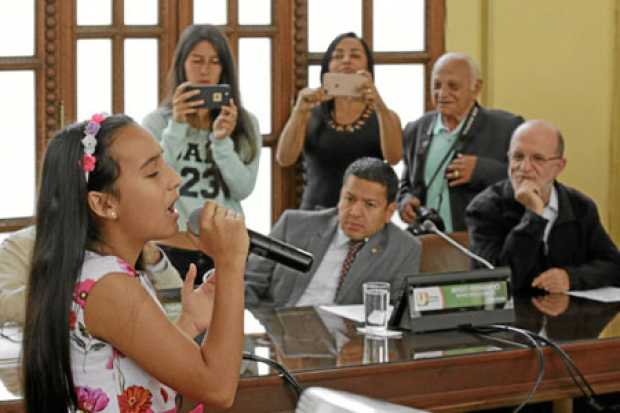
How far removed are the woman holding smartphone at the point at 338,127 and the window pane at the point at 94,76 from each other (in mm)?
777

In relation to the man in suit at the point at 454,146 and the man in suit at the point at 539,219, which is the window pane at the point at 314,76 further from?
the man in suit at the point at 539,219

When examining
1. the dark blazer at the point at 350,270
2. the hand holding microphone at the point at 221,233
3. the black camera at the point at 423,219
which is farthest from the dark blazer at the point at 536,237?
the hand holding microphone at the point at 221,233

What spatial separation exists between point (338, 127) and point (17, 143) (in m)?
1.31

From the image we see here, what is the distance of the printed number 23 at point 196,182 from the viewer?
4.84 metres

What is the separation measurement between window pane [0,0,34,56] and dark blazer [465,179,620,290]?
78.7 inches

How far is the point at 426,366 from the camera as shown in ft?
10.5

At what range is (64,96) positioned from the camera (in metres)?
5.31

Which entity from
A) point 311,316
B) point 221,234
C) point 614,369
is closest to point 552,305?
point 614,369

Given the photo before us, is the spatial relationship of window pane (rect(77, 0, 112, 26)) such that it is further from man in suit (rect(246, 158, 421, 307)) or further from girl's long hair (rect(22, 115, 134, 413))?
girl's long hair (rect(22, 115, 134, 413))

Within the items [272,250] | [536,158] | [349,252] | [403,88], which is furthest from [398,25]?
[272,250]

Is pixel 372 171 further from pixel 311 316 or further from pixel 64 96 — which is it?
pixel 64 96

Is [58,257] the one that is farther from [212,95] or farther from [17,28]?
[17,28]

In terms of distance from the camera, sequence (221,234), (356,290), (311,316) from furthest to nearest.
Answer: (356,290) < (311,316) < (221,234)

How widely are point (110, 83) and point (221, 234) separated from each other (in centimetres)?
324
